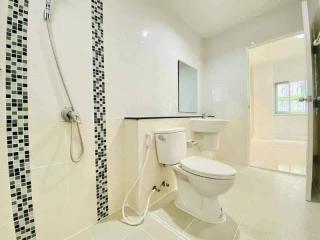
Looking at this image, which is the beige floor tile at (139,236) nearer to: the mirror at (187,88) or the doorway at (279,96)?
the mirror at (187,88)

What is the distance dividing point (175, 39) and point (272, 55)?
3.76 metres

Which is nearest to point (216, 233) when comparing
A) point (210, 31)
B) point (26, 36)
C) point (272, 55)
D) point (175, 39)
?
point (26, 36)

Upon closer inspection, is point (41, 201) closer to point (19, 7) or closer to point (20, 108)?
point (20, 108)

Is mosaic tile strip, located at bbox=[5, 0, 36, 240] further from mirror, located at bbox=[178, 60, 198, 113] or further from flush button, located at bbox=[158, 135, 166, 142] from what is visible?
mirror, located at bbox=[178, 60, 198, 113]

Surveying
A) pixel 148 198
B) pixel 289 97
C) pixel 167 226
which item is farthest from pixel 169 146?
pixel 289 97

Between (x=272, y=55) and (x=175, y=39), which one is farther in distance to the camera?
(x=272, y=55)

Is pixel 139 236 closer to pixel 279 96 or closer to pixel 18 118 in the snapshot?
pixel 18 118

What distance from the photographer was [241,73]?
2.55 metres

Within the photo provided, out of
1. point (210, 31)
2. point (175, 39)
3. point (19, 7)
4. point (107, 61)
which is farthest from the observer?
point (210, 31)

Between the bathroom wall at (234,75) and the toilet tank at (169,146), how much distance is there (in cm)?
157

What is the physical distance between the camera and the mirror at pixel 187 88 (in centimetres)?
234

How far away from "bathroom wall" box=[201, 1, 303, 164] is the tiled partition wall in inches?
85.9

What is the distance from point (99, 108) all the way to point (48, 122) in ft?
1.21

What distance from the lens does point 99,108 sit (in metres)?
1.27
